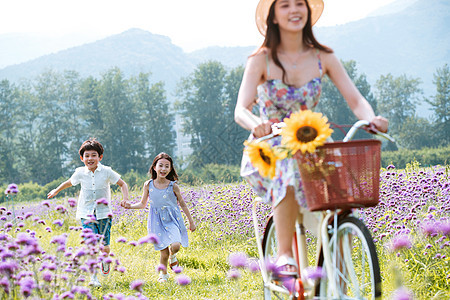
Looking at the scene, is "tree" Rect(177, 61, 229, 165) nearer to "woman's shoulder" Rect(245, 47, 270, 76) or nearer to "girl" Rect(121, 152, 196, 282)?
"girl" Rect(121, 152, 196, 282)

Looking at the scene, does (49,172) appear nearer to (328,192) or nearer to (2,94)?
(2,94)

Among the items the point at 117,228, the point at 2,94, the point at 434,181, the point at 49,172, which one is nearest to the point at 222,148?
the point at 49,172

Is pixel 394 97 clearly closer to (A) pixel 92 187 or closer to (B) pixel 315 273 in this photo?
(A) pixel 92 187

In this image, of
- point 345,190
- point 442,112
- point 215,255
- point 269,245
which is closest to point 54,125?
point 442,112

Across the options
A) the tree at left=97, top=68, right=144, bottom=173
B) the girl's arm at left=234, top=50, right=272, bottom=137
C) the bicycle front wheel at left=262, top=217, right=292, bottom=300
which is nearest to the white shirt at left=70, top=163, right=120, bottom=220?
the bicycle front wheel at left=262, top=217, right=292, bottom=300

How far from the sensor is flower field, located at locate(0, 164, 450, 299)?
312cm

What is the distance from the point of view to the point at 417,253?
4469 mm

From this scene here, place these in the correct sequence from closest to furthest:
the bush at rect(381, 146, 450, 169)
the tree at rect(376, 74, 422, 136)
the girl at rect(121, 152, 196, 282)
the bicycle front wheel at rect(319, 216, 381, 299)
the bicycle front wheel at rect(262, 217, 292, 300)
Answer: the bicycle front wheel at rect(319, 216, 381, 299), the bicycle front wheel at rect(262, 217, 292, 300), the girl at rect(121, 152, 196, 282), the bush at rect(381, 146, 450, 169), the tree at rect(376, 74, 422, 136)

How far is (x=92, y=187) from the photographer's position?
6.03 m

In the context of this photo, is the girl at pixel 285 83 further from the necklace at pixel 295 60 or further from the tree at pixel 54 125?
the tree at pixel 54 125

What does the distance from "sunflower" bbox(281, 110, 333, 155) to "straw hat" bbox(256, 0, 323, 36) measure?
833mm

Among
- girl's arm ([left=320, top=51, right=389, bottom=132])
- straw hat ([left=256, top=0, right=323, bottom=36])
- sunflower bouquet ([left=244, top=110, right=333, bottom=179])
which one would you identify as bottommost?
sunflower bouquet ([left=244, top=110, right=333, bottom=179])

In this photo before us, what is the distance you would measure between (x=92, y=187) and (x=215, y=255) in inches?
72.2

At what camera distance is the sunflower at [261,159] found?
2.73m
